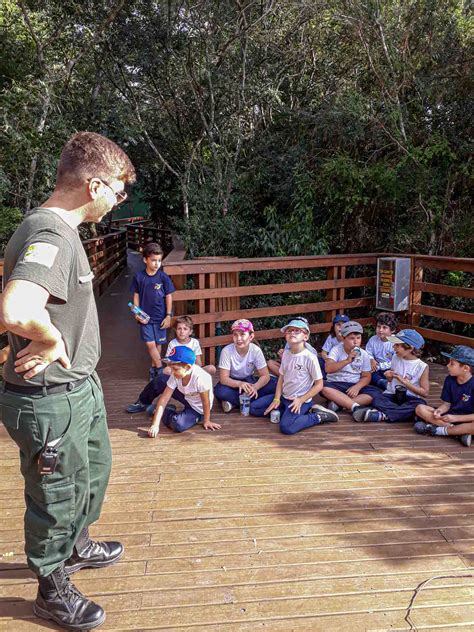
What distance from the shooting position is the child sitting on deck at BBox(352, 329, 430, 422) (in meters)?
4.14

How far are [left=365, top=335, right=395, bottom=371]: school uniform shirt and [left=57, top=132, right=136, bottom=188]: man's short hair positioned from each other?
142 inches

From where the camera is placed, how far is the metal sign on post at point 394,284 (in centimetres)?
610

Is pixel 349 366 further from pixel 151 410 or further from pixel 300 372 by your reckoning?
pixel 151 410

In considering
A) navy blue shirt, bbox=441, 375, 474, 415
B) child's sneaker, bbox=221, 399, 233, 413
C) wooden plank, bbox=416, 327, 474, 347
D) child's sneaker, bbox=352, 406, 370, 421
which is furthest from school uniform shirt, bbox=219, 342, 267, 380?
wooden plank, bbox=416, 327, 474, 347

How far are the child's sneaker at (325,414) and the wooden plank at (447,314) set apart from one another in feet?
6.73

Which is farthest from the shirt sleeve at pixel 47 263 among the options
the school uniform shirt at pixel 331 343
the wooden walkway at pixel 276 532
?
the school uniform shirt at pixel 331 343

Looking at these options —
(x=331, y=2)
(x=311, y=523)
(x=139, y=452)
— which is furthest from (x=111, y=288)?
(x=311, y=523)

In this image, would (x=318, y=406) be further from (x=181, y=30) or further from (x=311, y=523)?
(x=181, y=30)

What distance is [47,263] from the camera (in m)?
1.61

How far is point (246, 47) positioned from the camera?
27.2 ft

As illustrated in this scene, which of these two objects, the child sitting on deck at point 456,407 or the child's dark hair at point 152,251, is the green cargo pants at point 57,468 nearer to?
the child sitting on deck at point 456,407

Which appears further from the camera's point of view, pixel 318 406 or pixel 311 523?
pixel 318 406

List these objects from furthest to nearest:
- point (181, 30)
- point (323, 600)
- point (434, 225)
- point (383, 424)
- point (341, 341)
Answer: point (181, 30), point (434, 225), point (341, 341), point (383, 424), point (323, 600)

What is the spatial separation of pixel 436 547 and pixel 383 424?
1644mm
